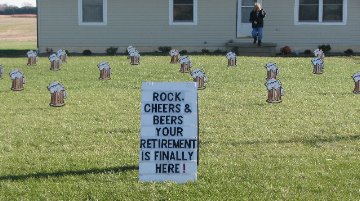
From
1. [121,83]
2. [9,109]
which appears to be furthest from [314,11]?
[9,109]

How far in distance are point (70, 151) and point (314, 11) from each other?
19.1 metres

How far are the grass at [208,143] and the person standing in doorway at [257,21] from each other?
335 inches

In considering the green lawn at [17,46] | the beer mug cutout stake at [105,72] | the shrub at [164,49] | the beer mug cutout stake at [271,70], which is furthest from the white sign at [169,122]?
the green lawn at [17,46]

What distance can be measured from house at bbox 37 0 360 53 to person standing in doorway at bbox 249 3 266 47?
124cm

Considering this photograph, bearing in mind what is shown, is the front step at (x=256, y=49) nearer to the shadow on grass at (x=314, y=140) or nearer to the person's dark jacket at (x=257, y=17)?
the person's dark jacket at (x=257, y=17)

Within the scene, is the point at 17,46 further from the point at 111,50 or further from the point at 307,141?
the point at 307,141

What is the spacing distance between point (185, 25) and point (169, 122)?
19.3m

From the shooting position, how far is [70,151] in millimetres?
8258

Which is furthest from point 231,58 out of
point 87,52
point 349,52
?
point 87,52

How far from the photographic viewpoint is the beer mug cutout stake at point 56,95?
11617 mm

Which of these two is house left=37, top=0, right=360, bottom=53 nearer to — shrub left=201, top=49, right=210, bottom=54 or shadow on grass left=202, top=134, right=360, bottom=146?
shrub left=201, top=49, right=210, bottom=54

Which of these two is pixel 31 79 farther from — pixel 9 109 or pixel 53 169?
pixel 53 169

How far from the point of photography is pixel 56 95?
38.2ft

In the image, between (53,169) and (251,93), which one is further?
(251,93)
